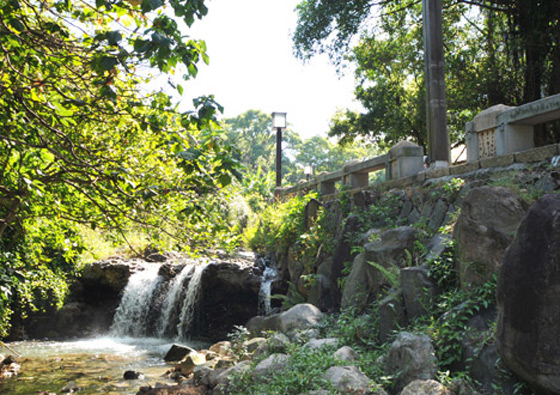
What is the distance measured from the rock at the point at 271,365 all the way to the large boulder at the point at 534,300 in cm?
315

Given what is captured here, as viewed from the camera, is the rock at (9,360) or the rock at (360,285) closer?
the rock at (360,285)

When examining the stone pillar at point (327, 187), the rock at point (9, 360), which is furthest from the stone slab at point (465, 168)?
the rock at point (9, 360)

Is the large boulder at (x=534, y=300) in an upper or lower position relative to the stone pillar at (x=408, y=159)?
lower

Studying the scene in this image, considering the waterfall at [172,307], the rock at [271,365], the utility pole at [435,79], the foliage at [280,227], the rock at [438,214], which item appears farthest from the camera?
the waterfall at [172,307]

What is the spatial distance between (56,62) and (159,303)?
11134 millimetres

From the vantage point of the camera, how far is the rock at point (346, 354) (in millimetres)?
6578

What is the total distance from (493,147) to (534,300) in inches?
167

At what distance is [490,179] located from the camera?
24.6ft

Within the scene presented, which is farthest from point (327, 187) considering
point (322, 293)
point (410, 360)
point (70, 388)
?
point (410, 360)

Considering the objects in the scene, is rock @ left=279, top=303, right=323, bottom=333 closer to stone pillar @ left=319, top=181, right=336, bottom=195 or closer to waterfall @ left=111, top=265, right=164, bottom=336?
stone pillar @ left=319, top=181, right=336, bottom=195

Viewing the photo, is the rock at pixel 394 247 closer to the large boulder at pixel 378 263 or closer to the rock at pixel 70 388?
the large boulder at pixel 378 263

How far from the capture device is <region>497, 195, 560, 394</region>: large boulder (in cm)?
427

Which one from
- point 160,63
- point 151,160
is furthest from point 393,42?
point 160,63

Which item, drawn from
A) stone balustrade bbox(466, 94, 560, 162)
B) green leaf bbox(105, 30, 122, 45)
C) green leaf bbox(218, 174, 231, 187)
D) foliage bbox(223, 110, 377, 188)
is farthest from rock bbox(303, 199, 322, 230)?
foliage bbox(223, 110, 377, 188)
